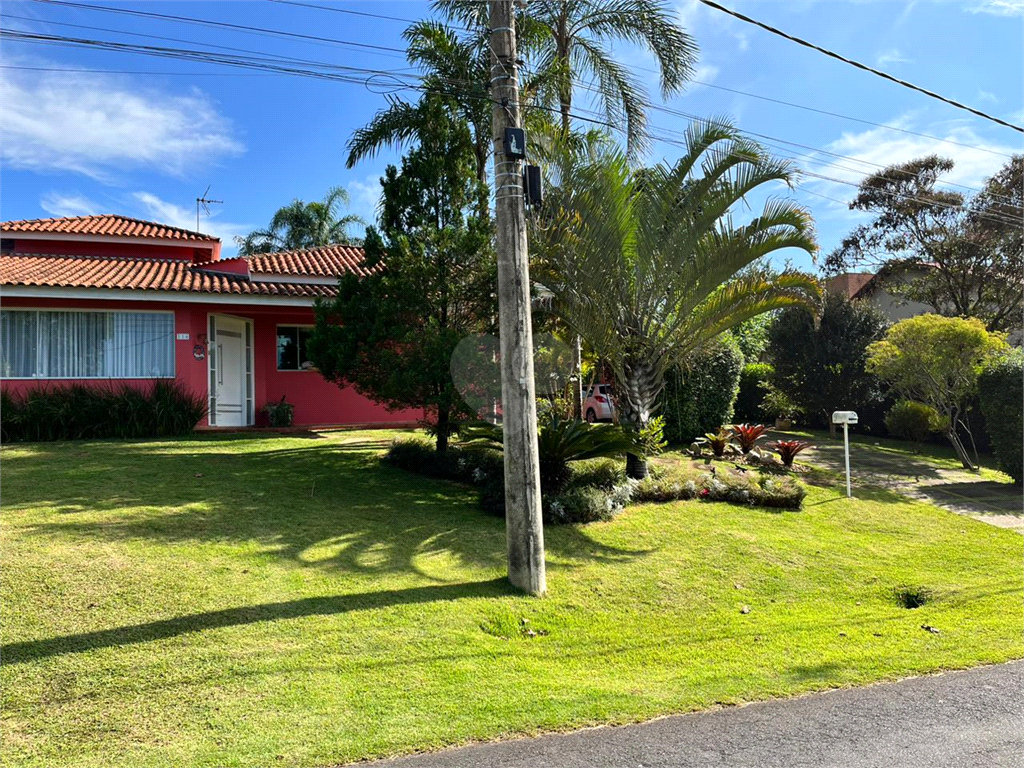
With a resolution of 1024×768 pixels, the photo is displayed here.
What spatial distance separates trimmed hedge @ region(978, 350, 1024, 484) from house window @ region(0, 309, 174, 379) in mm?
15582

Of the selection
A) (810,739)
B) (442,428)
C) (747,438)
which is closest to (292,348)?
(442,428)

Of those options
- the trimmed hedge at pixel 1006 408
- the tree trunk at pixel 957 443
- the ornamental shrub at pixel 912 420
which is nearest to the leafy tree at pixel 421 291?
the trimmed hedge at pixel 1006 408

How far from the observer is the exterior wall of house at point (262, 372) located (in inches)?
575

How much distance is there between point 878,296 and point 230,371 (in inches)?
1001

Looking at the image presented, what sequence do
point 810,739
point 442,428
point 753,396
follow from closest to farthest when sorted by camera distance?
→ 1. point 810,739
2. point 442,428
3. point 753,396

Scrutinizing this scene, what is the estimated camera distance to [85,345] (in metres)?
14.7

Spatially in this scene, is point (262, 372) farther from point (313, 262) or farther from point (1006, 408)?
point (1006, 408)

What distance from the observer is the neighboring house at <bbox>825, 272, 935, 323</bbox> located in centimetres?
2430

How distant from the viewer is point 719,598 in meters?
6.61

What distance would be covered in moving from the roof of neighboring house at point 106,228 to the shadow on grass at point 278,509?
332 inches

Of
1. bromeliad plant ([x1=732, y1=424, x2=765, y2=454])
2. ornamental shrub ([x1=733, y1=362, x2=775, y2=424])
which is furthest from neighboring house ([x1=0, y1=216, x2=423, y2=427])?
ornamental shrub ([x1=733, y1=362, x2=775, y2=424])

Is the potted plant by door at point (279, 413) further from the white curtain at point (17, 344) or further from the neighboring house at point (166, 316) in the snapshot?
the white curtain at point (17, 344)

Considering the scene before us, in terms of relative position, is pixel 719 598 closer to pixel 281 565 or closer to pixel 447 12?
pixel 281 565

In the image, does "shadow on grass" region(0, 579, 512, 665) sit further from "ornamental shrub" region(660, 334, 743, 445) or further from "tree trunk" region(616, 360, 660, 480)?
"ornamental shrub" region(660, 334, 743, 445)
